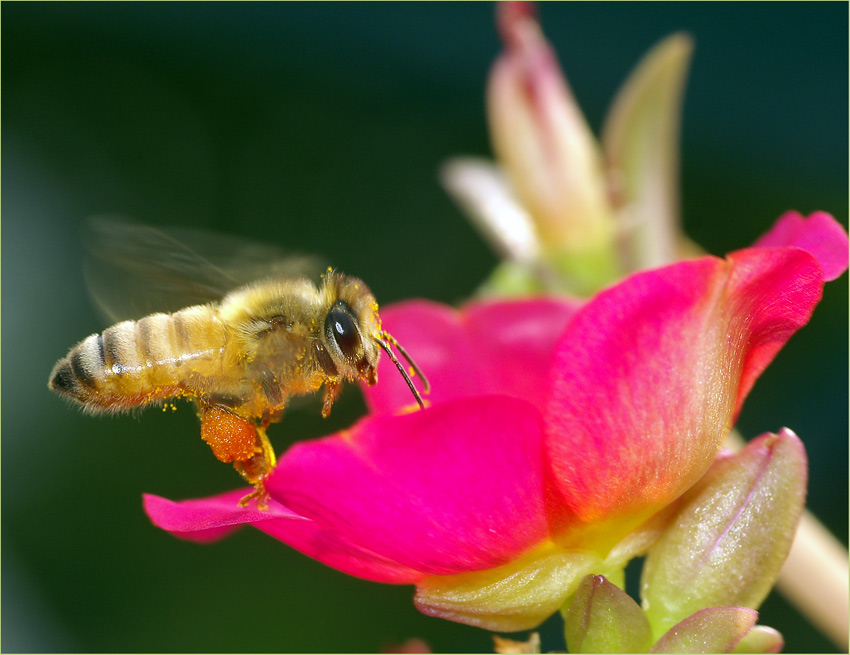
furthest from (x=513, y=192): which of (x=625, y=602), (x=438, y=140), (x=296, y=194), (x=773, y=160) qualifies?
(x=296, y=194)

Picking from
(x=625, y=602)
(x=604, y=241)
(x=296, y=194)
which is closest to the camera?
(x=625, y=602)

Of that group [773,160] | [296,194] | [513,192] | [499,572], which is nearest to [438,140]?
[296,194]

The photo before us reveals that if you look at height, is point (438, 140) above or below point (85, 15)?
below

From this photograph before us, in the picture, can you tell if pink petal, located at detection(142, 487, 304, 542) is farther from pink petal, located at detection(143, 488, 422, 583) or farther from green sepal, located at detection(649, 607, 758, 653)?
green sepal, located at detection(649, 607, 758, 653)

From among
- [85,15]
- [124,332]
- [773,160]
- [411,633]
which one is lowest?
[411,633]

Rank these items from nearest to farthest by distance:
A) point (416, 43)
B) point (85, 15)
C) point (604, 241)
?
point (604, 241), point (416, 43), point (85, 15)

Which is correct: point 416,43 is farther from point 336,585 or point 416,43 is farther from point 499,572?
point 499,572

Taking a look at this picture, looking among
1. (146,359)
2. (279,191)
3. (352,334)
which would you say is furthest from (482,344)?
(279,191)

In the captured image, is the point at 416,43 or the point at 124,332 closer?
the point at 124,332
